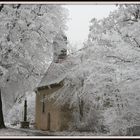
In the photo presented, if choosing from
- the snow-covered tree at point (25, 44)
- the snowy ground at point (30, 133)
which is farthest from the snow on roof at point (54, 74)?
the snowy ground at point (30, 133)

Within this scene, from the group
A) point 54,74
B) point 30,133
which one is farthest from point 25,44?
point 30,133

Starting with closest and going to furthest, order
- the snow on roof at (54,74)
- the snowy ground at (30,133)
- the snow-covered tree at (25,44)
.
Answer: the snowy ground at (30,133), the snow-covered tree at (25,44), the snow on roof at (54,74)

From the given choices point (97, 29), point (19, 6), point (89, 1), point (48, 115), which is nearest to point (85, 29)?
point (97, 29)

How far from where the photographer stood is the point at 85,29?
6.33 m

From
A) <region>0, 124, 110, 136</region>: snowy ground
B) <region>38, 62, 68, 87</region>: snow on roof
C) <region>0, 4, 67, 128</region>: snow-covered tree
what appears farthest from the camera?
<region>38, 62, 68, 87</region>: snow on roof

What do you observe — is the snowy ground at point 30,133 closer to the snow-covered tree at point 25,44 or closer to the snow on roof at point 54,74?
the snow-covered tree at point 25,44

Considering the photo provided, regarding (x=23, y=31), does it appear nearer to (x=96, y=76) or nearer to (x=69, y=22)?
(x=69, y=22)

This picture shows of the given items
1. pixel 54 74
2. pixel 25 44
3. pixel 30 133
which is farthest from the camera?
pixel 54 74

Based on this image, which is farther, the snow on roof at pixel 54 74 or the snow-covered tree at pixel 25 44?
the snow on roof at pixel 54 74

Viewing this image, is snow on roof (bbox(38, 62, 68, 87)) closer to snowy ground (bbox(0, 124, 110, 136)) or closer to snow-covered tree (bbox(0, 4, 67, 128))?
snow-covered tree (bbox(0, 4, 67, 128))

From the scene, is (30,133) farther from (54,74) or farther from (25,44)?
(25,44)

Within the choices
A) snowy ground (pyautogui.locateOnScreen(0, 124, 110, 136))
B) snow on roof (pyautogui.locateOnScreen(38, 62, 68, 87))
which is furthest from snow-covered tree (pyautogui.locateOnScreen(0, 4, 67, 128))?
snowy ground (pyautogui.locateOnScreen(0, 124, 110, 136))

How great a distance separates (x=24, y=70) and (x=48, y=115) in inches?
32.4

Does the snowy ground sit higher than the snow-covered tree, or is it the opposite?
the snow-covered tree
